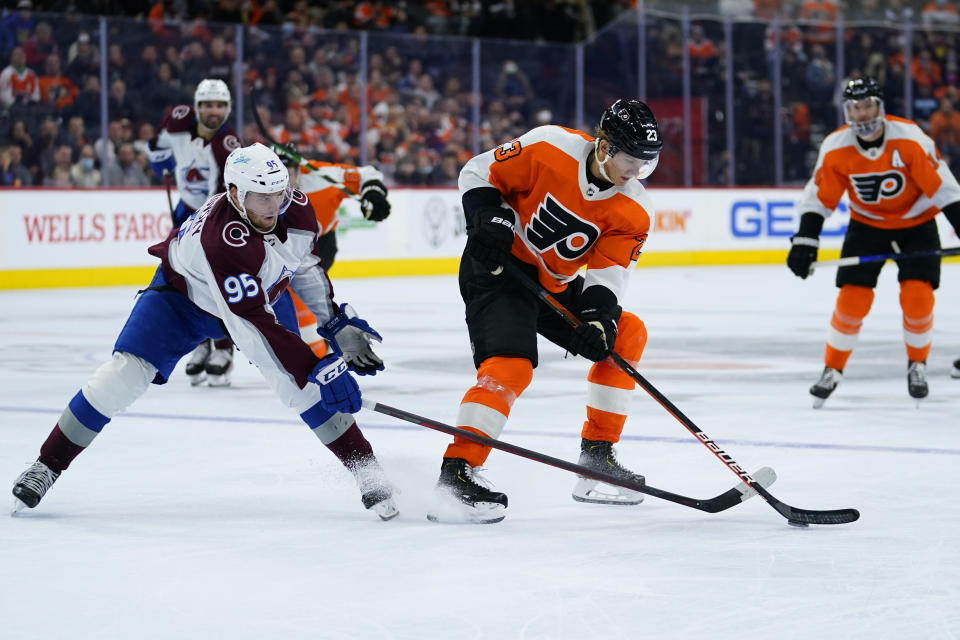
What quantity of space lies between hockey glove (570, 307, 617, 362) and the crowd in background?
7.71 meters

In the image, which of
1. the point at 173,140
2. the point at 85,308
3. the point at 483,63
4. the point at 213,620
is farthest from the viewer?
the point at 483,63

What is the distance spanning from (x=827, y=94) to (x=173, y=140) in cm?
905

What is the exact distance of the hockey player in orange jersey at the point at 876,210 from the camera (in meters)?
4.99

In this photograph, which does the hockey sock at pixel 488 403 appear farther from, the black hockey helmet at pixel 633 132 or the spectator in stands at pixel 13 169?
the spectator in stands at pixel 13 169

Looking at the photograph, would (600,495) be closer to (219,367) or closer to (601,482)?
(601,482)

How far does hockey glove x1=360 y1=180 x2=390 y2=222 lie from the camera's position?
18.1ft

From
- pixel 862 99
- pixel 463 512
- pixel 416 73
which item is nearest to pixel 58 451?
Result: pixel 463 512

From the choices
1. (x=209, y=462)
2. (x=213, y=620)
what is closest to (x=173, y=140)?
(x=209, y=462)

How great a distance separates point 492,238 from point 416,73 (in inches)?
362

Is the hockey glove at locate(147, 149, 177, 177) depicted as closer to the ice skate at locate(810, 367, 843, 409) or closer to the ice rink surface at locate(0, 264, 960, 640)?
the ice rink surface at locate(0, 264, 960, 640)

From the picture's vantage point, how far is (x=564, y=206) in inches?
129

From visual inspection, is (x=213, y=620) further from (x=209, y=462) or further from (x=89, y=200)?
(x=89, y=200)

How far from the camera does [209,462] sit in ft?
12.5

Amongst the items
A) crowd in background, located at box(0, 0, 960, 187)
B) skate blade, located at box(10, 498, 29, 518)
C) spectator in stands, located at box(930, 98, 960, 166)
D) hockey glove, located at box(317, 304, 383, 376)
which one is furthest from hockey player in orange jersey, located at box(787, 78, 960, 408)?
spectator in stands, located at box(930, 98, 960, 166)
